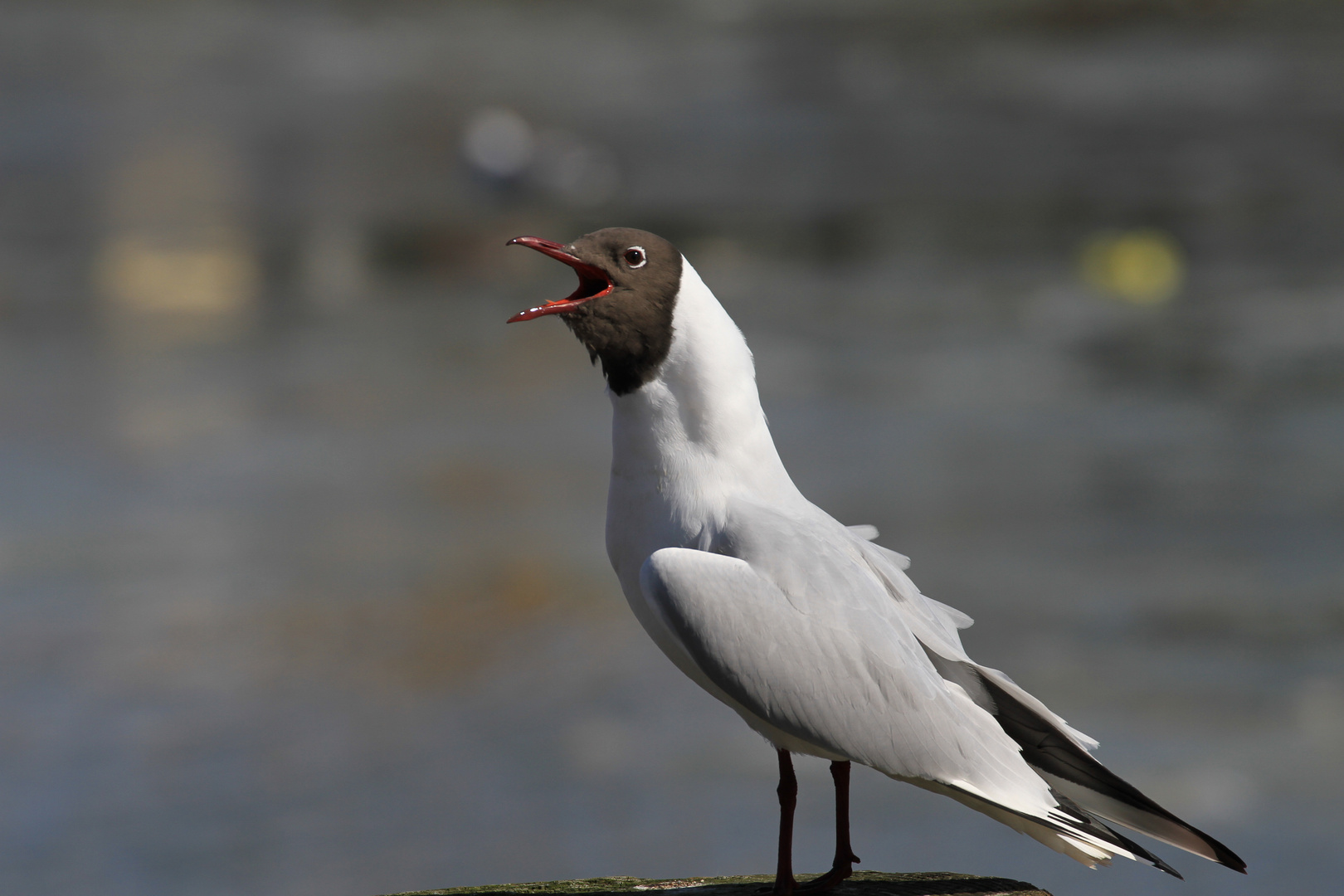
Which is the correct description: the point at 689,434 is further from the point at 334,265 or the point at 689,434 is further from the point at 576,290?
the point at 334,265

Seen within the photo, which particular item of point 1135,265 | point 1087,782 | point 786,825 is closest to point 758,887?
point 786,825

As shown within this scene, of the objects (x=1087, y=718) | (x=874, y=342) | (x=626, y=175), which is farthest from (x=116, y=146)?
(x=1087, y=718)

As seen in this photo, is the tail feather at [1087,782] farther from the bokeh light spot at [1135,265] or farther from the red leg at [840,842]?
the bokeh light spot at [1135,265]

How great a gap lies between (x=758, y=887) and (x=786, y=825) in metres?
0.49

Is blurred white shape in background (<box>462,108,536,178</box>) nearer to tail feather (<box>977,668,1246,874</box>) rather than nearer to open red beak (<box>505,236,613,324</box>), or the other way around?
open red beak (<box>505,236,613,324</box>)

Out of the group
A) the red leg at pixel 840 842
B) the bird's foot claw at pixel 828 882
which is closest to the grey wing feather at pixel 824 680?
the red leg at pixel 840 842

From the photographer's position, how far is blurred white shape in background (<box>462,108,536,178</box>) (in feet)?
67.9

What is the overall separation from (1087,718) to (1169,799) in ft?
3.21

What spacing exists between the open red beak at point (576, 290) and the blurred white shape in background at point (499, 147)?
666 inches

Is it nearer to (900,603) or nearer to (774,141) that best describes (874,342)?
(774,141)

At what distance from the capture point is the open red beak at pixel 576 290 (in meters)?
3.88

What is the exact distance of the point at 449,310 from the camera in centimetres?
1769

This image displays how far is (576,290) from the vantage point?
399 cm

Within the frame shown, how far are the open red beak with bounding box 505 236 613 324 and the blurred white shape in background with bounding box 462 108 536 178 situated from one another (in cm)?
1691
